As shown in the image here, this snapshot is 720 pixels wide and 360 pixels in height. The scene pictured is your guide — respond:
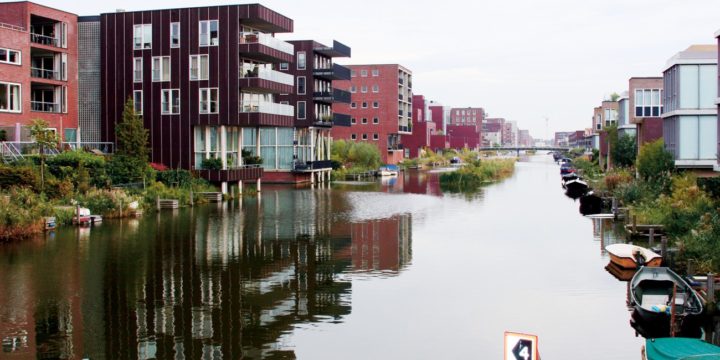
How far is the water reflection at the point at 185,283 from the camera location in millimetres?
18547

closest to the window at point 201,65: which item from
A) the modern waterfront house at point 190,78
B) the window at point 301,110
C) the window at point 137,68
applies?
the modern waterfront house at point 190,78

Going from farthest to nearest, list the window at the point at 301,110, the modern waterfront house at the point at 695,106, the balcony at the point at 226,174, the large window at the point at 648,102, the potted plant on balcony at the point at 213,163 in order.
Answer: the window at the point at 301,110 < the large window at the point at 648,102 < the potted plant on balcony at the point at 213,163 < the balcony at the point at 226,174 < the modern waterfront house at the point at 695,106

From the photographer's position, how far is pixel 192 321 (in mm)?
20391

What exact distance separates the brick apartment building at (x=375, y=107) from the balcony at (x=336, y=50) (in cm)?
2916

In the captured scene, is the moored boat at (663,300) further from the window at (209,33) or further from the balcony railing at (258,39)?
the window at (209,33)

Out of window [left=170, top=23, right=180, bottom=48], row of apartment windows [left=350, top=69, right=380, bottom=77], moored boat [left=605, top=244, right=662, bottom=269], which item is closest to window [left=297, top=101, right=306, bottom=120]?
window [left=170, top=23, right=180, bottom=48]

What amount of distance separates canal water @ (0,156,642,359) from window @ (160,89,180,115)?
56.4ft

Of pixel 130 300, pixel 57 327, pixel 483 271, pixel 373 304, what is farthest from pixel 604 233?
pixel 57 327

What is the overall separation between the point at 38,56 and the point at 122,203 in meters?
22.2

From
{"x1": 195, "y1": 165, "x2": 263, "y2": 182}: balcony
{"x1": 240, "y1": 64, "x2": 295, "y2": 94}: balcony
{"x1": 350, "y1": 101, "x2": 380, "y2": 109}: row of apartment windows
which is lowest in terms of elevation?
{"x1": 195, "y1": 165, "x2": 263, "y2": 182}: balcony

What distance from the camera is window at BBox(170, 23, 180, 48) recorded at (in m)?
58.2

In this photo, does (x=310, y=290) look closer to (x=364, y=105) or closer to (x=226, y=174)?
(x=226, y=174)

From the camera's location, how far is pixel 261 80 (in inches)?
2293

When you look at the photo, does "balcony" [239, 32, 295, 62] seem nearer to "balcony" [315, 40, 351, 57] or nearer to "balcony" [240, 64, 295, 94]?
"balcony" [240, 64, 295, 94]
